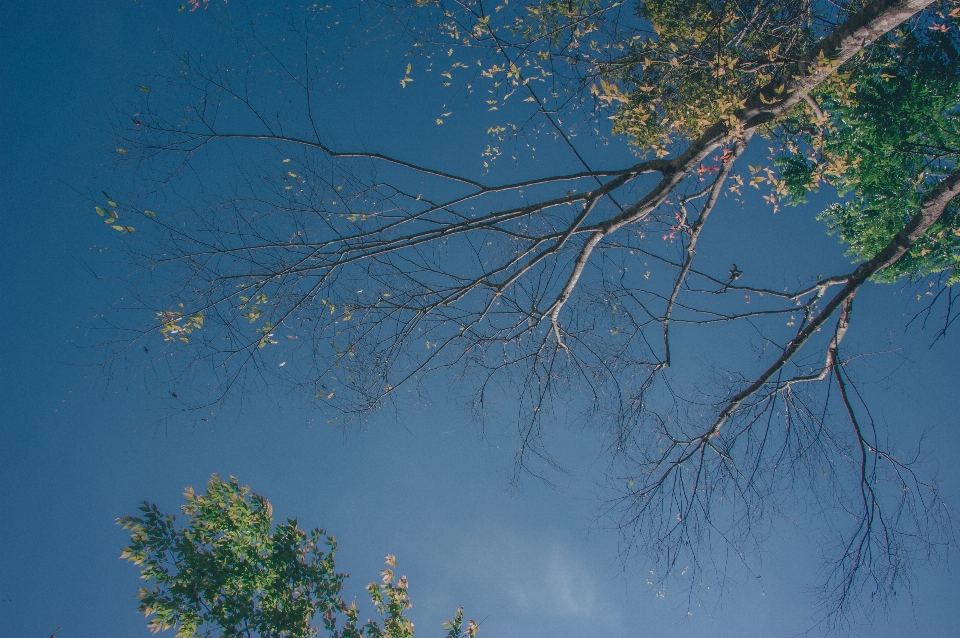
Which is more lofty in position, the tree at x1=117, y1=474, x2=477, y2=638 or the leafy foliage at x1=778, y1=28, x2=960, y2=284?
the leafy foliage at x1=778, y1=28, x2=960, y2=284

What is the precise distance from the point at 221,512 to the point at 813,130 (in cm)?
1244

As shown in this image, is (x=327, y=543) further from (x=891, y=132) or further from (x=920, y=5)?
(x=891, y=132)

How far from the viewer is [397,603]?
8117 millimetres

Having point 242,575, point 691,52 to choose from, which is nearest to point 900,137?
point 691,52

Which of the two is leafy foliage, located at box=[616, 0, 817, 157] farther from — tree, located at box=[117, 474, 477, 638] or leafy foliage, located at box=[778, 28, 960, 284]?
tree, located at box=[117, 474, 477, 638]

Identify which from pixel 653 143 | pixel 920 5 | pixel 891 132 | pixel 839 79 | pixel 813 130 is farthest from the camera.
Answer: pixel 813 130

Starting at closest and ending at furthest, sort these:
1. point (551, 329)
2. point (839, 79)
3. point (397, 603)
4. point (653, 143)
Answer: point (839, 79) < point (551, 329) < point (653, 143) < point (397, 603)

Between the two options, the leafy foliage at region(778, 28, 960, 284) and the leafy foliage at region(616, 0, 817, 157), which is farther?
the leafy foliage at region(778, 28, 960, 284)

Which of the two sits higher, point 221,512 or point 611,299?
point 611,299

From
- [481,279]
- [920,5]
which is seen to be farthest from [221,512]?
[920,5]

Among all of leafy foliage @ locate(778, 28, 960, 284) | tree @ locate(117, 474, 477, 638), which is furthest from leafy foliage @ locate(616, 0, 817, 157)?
tree @ locate(117, 474, 477, 638)

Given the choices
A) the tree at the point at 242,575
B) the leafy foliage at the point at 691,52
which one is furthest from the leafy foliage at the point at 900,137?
the tree at the point at 242,575

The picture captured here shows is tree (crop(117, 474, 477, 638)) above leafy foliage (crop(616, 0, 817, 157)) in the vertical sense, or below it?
below

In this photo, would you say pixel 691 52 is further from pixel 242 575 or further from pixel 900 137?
pixel 242 575
